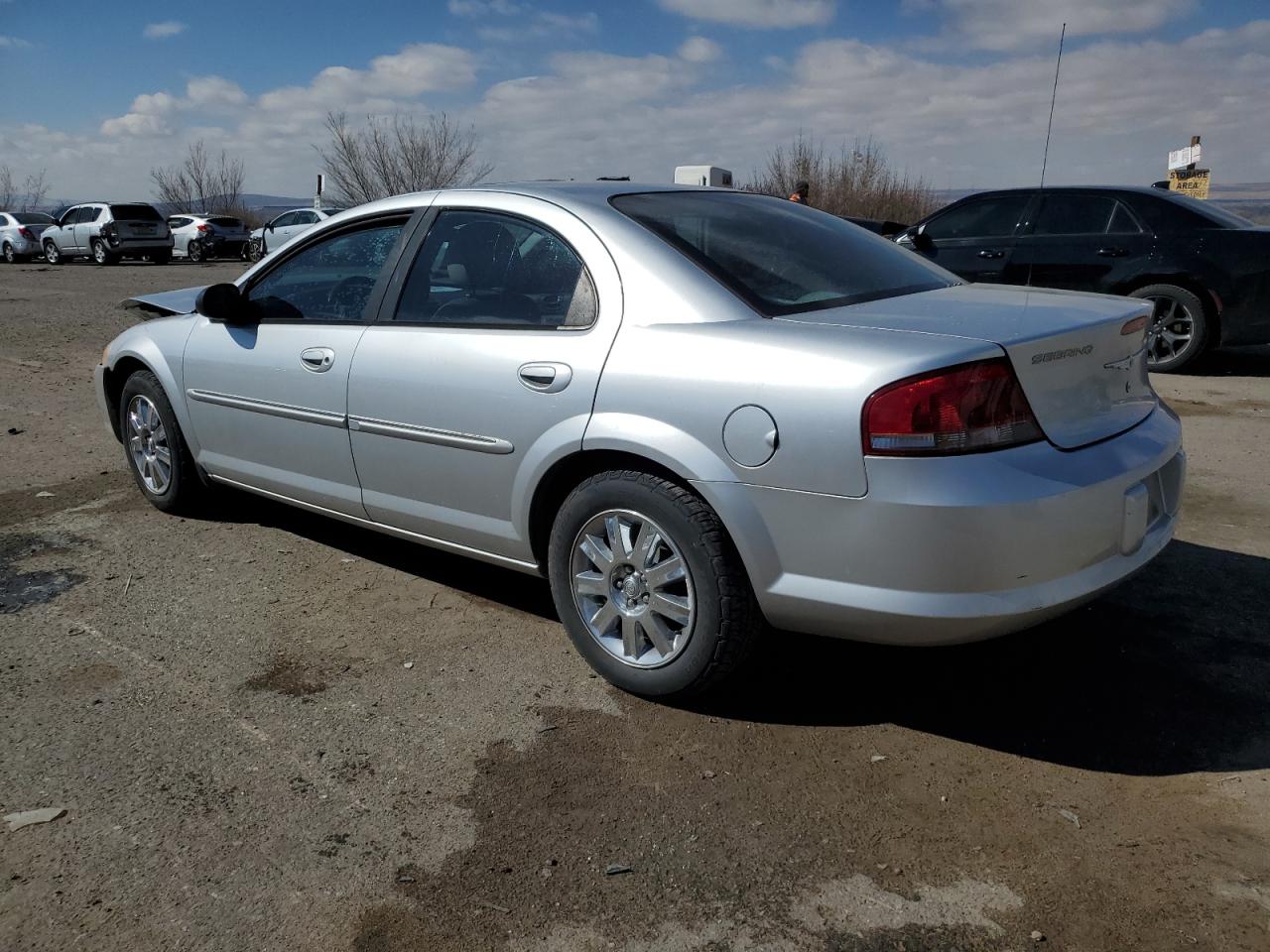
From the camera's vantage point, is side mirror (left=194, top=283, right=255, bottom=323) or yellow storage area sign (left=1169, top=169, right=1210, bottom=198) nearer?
side mirror (left=194, top=283, right=255, bottom=323)

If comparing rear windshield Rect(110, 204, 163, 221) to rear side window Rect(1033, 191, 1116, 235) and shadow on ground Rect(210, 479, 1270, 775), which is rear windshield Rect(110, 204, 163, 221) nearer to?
rear side window Rect(1033, 191, 1116, 235)

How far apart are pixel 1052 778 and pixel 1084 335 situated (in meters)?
1.22

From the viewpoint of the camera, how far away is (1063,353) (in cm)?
282

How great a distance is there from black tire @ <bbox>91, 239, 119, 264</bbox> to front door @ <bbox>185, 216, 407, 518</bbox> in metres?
27.7

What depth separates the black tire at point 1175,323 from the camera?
28.9 feet

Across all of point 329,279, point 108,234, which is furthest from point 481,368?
point 108,234

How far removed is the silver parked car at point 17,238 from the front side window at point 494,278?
107ft

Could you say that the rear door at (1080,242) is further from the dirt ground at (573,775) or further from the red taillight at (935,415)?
the red taillight at (935,415)

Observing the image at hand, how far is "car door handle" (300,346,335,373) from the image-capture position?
397 centimetres

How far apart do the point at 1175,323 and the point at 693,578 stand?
7.65 metres

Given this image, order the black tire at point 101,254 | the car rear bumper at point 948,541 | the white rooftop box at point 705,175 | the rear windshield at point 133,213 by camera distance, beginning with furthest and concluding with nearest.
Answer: the black tire at point 101,254
the rear windshield at point 133,213
the white rooftop box at point 705,175
the car rear bumper at point 948,541

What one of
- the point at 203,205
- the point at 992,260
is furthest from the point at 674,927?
the point at 203,205

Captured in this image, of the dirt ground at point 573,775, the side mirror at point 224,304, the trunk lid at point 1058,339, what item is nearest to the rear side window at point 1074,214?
the dirt ground at point 573,775

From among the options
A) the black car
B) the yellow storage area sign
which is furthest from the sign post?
the black car
